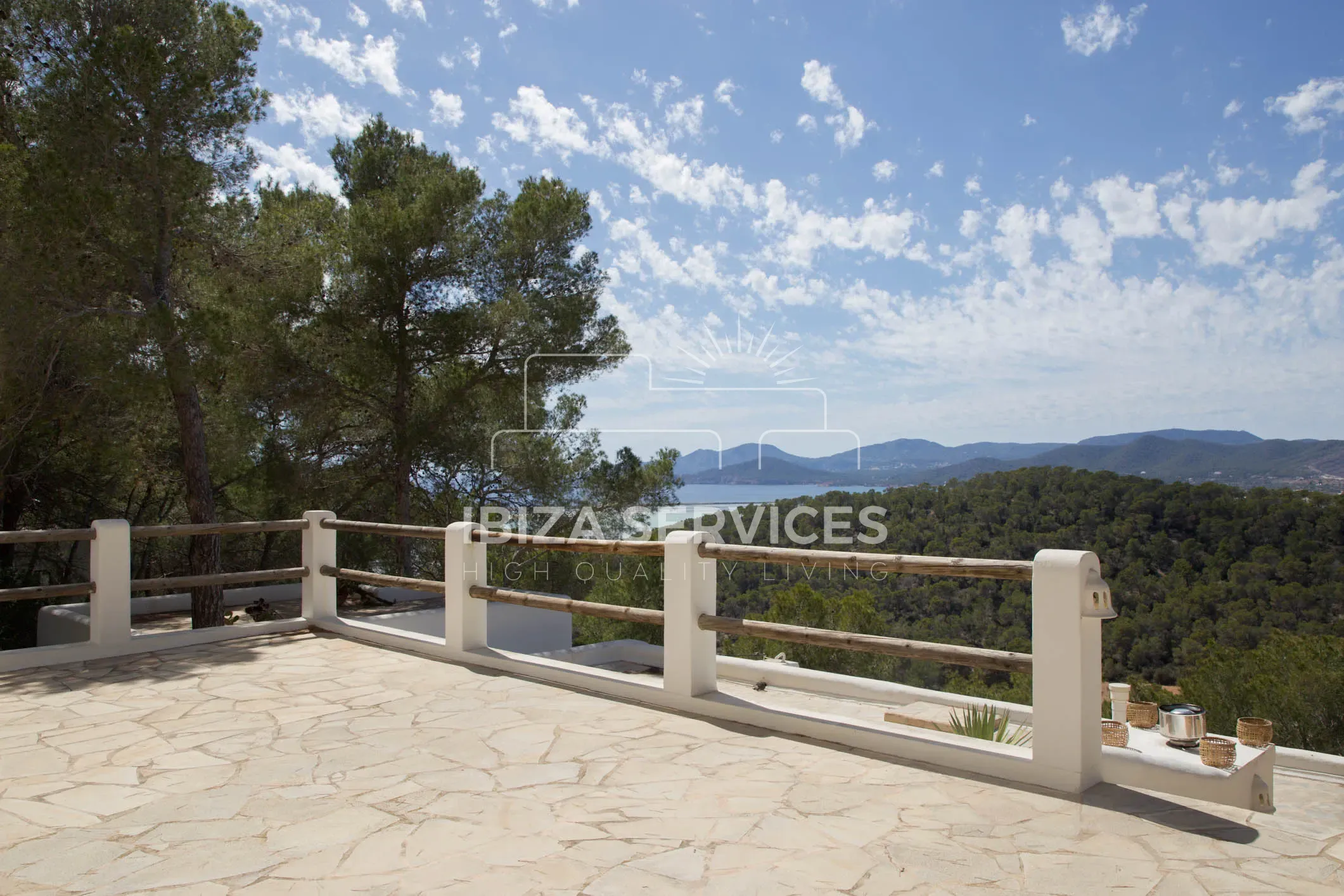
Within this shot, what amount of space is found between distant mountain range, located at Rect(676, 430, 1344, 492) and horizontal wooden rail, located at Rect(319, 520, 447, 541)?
5.32m

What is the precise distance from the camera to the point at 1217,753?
3.25m

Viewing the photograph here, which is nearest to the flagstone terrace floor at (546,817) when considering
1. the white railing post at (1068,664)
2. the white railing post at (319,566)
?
the white railing post at (1068,664)

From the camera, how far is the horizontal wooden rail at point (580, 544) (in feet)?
14.3

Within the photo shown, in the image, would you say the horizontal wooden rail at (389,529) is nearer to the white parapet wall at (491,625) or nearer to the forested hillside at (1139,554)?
the white parapet wall at (491,625)

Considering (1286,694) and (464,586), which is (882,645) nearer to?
(464,586)

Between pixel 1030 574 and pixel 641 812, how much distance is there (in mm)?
1565

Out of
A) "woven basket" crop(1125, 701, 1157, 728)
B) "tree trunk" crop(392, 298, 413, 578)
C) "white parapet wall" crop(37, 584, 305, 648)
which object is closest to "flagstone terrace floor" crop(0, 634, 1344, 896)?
"woven basket" crop(1125, 701, 1157, 728)

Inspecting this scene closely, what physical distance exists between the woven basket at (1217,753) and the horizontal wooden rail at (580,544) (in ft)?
7.63

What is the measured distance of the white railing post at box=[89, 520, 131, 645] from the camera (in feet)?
17.8

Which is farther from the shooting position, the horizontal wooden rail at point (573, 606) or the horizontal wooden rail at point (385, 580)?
the horizontal wooden rail at point (385, 580)

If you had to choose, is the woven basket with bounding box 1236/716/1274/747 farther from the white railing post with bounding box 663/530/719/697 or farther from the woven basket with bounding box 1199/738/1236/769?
the white railing post with bounding box 663/530/719/697

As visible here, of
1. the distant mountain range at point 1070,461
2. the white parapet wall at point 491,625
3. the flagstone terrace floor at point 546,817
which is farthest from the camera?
the distant mountain range at point 1070,461

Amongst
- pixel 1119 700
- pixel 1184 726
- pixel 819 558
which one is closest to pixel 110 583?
pixel 819 558

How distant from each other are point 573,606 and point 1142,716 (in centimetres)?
296
